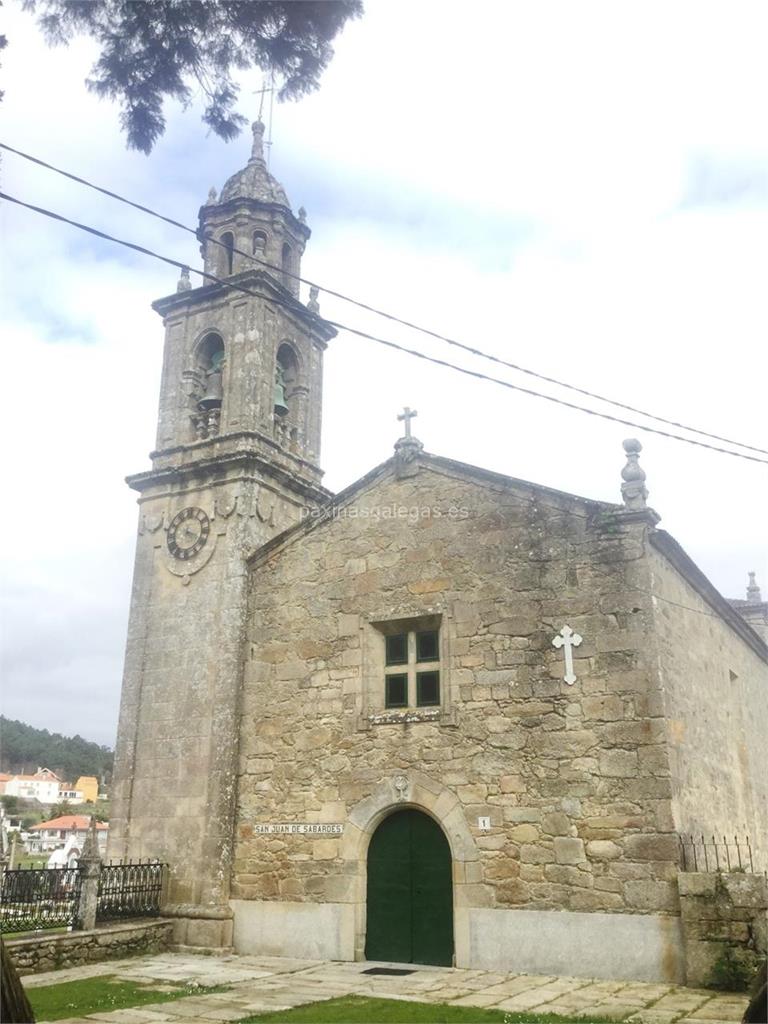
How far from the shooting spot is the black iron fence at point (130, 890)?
13234mm

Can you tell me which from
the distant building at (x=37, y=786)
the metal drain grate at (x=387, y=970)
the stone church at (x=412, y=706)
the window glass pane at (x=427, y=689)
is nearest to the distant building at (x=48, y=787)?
the distant building at (x=37, y=786)

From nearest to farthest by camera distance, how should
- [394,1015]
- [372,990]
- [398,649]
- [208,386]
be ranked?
[394,1015], [372,990], [398,649], [208,386]

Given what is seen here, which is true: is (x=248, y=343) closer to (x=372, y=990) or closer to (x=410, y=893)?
(x=410, y=893)

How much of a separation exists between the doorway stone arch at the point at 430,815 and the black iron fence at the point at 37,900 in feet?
13.1

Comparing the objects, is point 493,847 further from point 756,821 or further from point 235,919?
point 756,821

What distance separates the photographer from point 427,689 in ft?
43.8

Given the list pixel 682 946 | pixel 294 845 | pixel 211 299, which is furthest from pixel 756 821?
pixel 211 299

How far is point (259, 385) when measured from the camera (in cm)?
1666

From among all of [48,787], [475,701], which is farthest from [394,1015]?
[48,787]

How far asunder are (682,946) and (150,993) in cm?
625

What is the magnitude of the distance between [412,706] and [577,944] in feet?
12.8

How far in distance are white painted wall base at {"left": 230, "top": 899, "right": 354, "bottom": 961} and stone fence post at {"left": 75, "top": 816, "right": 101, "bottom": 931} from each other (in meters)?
2.15

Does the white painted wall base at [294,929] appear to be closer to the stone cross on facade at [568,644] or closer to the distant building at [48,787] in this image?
the stone cross on facade at [568,644]

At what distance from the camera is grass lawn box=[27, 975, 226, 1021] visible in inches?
356
